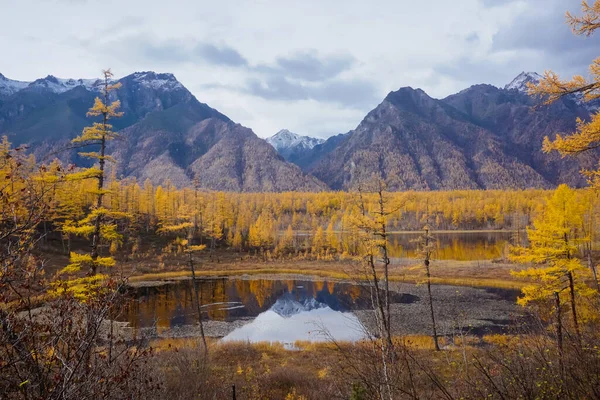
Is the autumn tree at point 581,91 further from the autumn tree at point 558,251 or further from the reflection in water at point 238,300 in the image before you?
the reflection in water at point 238,300

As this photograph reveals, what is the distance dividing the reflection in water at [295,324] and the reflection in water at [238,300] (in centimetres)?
12

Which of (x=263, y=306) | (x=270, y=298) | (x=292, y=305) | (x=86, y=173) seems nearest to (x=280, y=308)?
(x=292, y=305)

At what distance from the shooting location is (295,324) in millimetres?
33312

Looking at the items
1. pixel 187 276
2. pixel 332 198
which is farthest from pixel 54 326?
pixel 332 198

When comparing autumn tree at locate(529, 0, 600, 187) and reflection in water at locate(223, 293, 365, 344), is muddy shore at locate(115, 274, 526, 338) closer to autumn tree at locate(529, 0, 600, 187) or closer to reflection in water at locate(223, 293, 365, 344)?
reflection in water at locate(223, 293, 365, 344)

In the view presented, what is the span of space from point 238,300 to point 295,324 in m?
11.0

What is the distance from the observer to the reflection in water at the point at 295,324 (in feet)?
91.5

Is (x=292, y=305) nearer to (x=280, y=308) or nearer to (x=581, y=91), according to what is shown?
(x=280, y=308)

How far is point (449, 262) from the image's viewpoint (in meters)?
62.0

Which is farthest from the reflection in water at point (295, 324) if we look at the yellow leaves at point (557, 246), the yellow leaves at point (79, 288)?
the yellow leaves at point (79, 288)

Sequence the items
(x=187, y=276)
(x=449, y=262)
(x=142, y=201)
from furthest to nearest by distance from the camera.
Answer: (x=142, y=201)
(x=449, y=262)
(x=187, y=276)

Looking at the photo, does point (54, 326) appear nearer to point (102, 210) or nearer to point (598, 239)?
point (102, 210)

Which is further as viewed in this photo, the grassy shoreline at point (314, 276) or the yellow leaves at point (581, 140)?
the grassy shoreline at point (314, 276)

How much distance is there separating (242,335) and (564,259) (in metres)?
22.5
